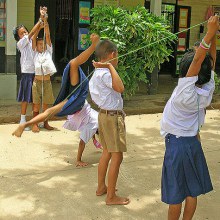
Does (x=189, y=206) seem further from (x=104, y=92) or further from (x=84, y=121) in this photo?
(x=84, y=121)

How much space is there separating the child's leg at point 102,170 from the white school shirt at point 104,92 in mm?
453

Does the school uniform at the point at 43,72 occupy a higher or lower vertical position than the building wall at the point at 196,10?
lower

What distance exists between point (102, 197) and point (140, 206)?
420 millimetres

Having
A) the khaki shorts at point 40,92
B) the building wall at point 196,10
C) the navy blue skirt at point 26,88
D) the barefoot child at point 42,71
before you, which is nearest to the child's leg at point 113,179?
the barefoot child at point 42,71

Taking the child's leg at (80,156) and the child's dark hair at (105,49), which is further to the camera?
the child's leg at (80,156)

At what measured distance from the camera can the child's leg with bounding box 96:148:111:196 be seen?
4.45 metres

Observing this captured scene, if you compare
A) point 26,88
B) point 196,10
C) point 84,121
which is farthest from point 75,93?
point 196,10

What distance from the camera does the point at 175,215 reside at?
354 centimetres

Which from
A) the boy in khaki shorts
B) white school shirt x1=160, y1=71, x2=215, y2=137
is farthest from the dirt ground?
white school shirt x1=160, y1=71, x2=215, y2=137

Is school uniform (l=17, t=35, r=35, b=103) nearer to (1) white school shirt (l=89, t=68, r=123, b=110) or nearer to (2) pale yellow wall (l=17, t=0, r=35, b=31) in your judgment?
(1) white school shirt (l=89, t=68, r=123, b=110)

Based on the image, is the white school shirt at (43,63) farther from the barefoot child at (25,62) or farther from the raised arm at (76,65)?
the raised arm at (76,65)

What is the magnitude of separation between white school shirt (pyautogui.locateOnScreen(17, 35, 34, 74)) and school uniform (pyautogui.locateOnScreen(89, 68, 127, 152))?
2936 millimetres

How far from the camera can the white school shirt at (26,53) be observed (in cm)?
697

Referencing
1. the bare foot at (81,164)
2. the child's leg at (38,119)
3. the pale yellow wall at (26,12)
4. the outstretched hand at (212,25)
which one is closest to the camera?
the outstretched hand at (212,25)
